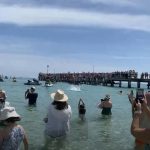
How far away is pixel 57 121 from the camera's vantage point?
10.6 metres

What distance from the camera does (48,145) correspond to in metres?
12.0

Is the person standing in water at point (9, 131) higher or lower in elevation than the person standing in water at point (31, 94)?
higher

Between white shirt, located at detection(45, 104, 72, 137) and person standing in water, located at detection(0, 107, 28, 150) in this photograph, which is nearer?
person standing in water, located at detection(0, 107, 28, 150)

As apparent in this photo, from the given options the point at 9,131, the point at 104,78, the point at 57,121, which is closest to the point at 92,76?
the point at 104,78

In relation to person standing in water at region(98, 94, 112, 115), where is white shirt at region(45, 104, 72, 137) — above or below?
above

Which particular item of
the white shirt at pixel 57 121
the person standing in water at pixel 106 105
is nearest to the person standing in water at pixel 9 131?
the white shirt at pixel 57 121

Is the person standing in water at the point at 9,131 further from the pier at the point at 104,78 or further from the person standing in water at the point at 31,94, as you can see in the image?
the pier at the point at 104,78

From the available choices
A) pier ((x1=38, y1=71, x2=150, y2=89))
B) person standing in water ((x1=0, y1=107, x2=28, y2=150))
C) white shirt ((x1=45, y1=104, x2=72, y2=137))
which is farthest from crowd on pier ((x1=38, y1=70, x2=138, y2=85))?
person standing in water ((x1=0, y1=107, x2=28, y2=150))

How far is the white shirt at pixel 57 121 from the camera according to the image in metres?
10.5

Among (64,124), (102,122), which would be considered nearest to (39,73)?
(102,122)

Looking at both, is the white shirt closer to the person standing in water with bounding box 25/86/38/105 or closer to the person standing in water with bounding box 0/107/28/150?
the person standing in water with bounding box 0/107/28/150

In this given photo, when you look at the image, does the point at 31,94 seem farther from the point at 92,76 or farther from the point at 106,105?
the point at 92,76

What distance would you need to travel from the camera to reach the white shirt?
10.5 m

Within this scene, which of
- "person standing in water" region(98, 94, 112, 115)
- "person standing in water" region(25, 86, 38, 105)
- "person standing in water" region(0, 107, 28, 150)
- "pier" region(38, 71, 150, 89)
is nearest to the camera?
"person standing in water" region(0, 107, 28, 150)
